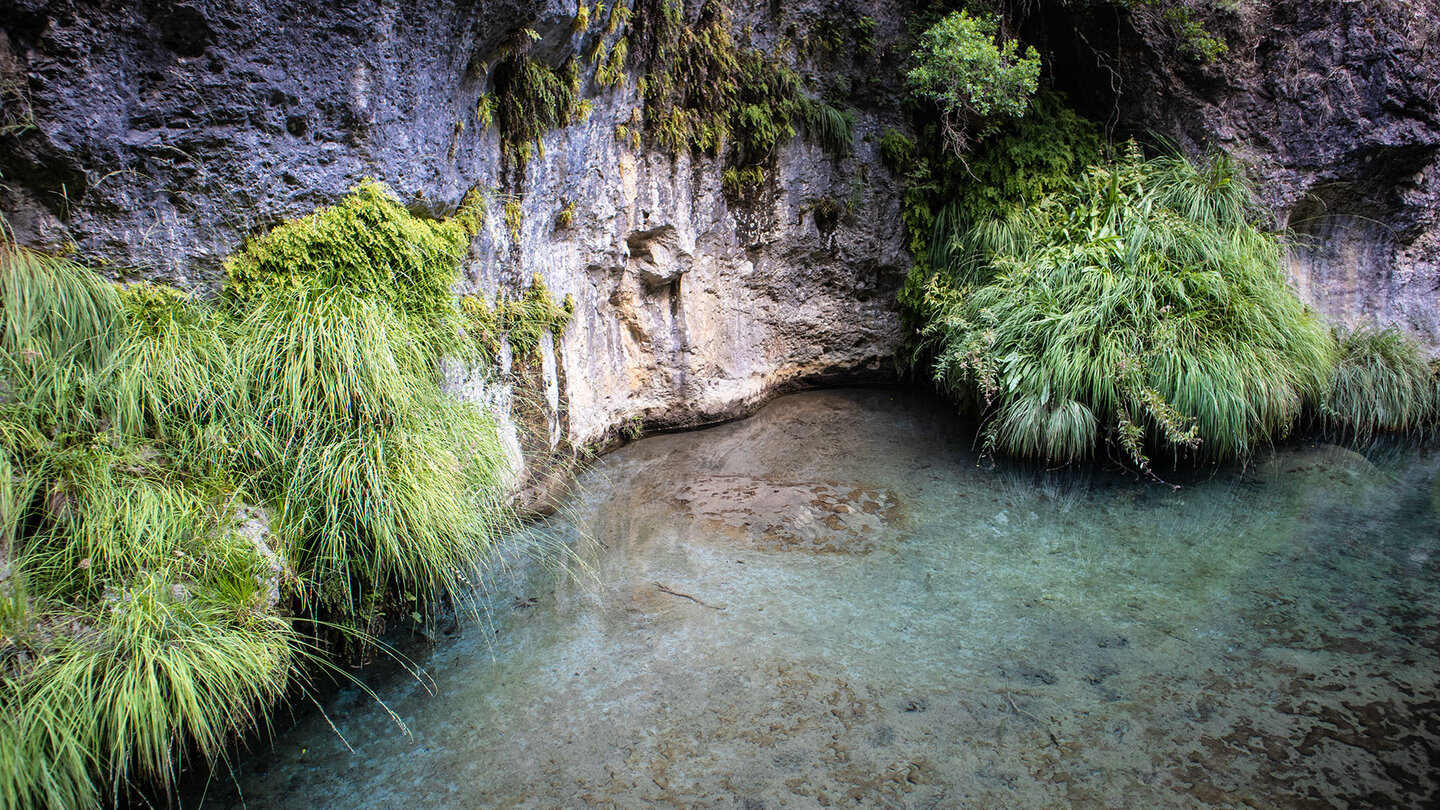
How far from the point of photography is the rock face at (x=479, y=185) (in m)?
2.52

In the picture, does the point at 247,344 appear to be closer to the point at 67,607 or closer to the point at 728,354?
the point at 67,607

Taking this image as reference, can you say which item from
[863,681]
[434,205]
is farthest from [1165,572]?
[434,205]

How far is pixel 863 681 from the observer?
2.78 meters

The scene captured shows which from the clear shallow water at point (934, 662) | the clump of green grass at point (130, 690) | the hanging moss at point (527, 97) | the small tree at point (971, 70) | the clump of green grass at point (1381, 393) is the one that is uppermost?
the small tree at point (971, 70)

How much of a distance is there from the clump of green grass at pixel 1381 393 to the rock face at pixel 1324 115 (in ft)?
1.91

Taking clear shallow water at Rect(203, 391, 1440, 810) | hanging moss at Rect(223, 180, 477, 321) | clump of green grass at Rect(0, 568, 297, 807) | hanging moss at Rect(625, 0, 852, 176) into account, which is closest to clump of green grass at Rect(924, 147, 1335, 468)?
clear shallow water at Rect(203, 391, 1440, 810)

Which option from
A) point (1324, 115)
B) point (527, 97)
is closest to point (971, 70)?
point (1324, 115)

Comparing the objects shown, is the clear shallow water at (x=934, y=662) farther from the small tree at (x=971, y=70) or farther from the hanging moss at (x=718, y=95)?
the small tree at (x=971, y=70)

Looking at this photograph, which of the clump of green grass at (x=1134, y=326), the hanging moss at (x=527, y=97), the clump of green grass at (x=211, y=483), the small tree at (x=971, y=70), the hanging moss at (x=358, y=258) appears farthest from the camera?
the small tree at (x=971, y=70)

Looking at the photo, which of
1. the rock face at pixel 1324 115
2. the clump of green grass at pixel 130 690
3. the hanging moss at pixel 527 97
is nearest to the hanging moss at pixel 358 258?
the hanging moss at pixel 527 97

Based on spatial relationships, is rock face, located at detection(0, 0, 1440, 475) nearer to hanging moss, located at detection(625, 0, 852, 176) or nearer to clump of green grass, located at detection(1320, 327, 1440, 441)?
hanging moss, located at detection(625, 0, 852, 176)

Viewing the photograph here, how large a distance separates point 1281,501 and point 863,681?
118 inches

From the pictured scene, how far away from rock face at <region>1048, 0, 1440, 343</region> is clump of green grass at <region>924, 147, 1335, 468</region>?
0.48 m

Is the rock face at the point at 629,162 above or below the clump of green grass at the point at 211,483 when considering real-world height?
above
